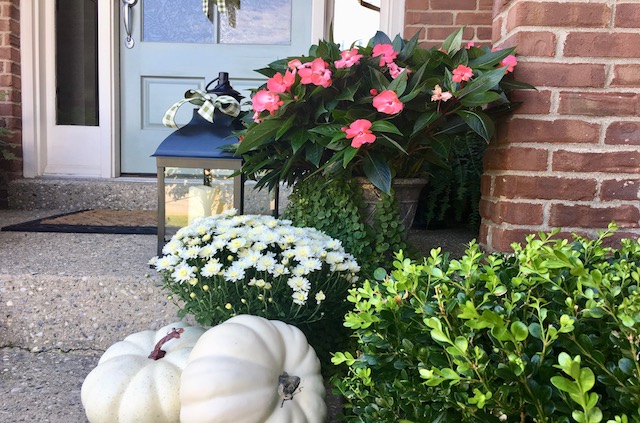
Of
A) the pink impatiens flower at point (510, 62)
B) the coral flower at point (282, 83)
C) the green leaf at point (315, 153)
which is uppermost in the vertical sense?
the pink impatiens flower at point (510, 62)

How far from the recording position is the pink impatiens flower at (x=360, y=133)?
112 centimetres

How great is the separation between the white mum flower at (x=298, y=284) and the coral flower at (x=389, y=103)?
0.46 meters

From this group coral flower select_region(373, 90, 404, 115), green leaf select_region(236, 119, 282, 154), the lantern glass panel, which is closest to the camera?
coral flower select_region(373, 90, 404, 115)

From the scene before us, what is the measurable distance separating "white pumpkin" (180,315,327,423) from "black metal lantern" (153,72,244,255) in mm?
584

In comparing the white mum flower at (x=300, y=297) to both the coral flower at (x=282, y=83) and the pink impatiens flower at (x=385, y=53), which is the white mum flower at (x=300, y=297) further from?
the pink impatiens flower at (x=385, y=53)

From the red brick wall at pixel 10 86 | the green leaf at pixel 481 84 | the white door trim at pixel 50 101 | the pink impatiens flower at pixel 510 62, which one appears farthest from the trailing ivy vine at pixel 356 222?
the red brick wall at pixel 10 86

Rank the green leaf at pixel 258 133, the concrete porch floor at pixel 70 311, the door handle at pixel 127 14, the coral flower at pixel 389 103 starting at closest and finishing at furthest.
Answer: the coral flower at pixel 389 103
the green leaf at pixel 258 133
the concrete porch floor at pixel 70 311
the door handle at pixel 127 14

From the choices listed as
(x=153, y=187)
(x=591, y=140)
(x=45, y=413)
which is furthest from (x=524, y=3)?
(x=153, y=187)

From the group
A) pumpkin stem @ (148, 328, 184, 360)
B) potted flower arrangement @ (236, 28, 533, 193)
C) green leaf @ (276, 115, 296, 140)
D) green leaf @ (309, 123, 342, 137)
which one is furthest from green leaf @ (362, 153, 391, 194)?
pumpkin stem @ (148, 328, 184, 360)

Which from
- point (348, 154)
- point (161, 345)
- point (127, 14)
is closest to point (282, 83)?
point (348, 154)

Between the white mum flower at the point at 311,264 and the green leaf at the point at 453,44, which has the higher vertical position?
the green leaf at the point at 453,44

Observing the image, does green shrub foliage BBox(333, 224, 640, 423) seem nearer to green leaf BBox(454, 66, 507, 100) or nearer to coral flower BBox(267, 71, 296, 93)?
green leaf BBox(454, 66, 507, 100)

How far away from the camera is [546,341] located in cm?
56

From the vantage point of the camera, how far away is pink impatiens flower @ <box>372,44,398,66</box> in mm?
1266
